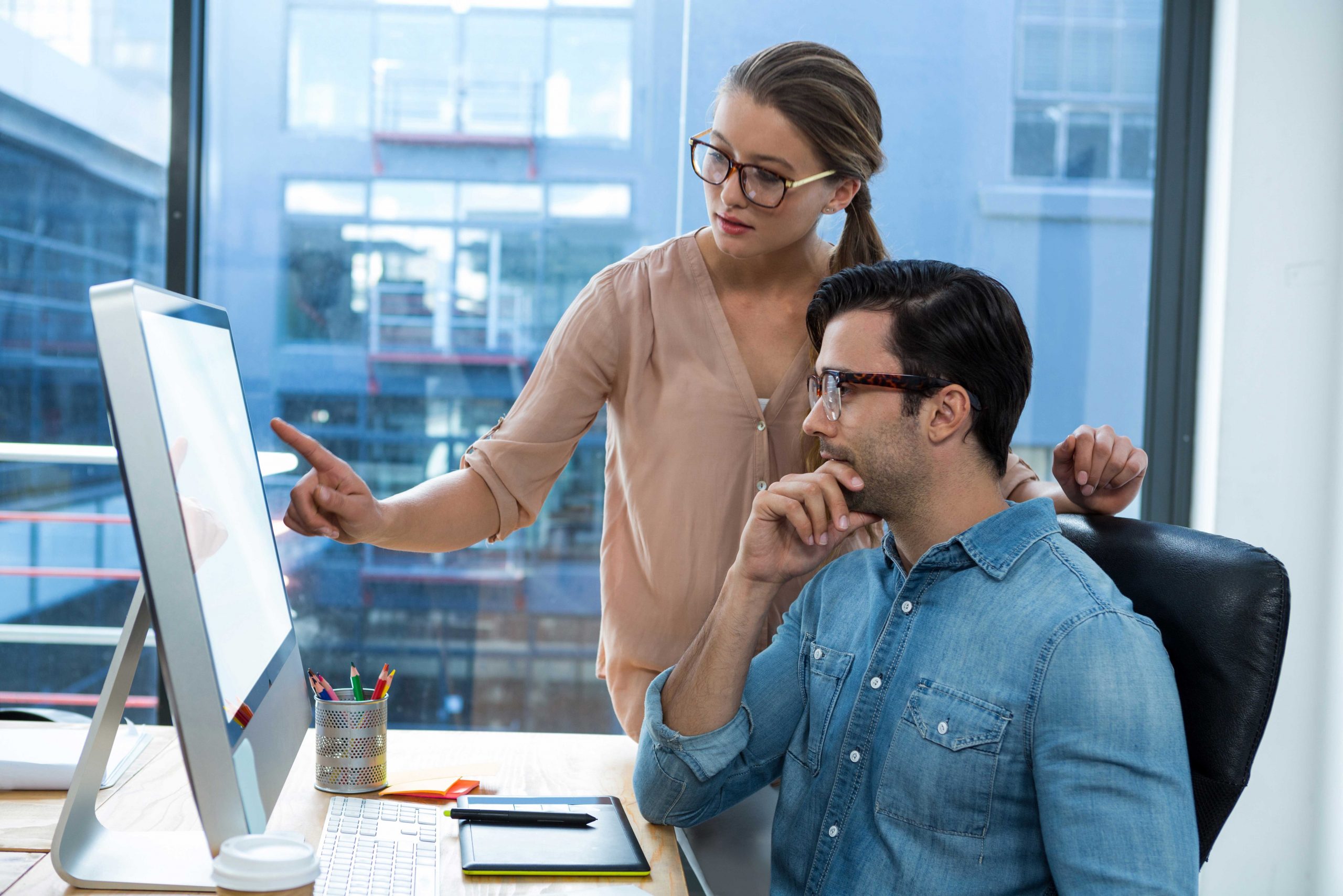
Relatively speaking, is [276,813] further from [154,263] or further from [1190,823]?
[154,263]

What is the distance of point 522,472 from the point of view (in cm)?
162

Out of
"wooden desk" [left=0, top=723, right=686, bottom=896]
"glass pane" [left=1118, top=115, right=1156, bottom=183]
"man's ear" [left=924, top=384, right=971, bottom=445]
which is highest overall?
"glass pane" [left=1118, top=115, right=1156, bottom=183]

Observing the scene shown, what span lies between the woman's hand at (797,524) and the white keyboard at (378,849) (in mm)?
457

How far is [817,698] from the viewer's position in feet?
4.26

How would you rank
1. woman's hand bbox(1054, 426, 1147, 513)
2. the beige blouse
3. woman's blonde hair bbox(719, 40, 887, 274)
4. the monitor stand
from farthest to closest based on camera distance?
the beige blouse < woman's blonde hair bbox(719, 40, 887, 274) < woman's hand bbox(1054, 426, 1147, 513) < the monitor stand

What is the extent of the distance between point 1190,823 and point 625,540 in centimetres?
89

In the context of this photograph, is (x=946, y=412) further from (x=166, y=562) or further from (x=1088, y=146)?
(x=1088, y=146)

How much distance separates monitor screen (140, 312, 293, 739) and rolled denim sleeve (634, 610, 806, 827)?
0.43 meters

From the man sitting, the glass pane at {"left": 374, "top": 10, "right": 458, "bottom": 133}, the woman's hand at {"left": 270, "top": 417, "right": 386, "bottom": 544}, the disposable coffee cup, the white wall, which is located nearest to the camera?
the disposable coffee cup

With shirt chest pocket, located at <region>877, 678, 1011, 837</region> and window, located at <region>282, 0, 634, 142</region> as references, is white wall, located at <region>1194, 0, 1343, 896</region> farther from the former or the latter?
Result: shirt chest pocket, located at <region>877, 678, 1011, 837</region>

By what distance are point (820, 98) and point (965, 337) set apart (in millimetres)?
427

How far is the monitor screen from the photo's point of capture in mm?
812

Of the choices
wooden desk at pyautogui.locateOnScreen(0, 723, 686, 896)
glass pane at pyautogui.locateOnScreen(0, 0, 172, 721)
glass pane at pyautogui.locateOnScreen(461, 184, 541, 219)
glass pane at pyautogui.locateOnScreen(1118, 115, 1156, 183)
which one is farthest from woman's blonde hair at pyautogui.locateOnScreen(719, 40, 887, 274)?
glass pane at pyautogui.locateOnScreen(0, 0, 172, 721)

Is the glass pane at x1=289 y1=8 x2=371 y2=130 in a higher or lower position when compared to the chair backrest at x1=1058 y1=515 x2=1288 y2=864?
higher
